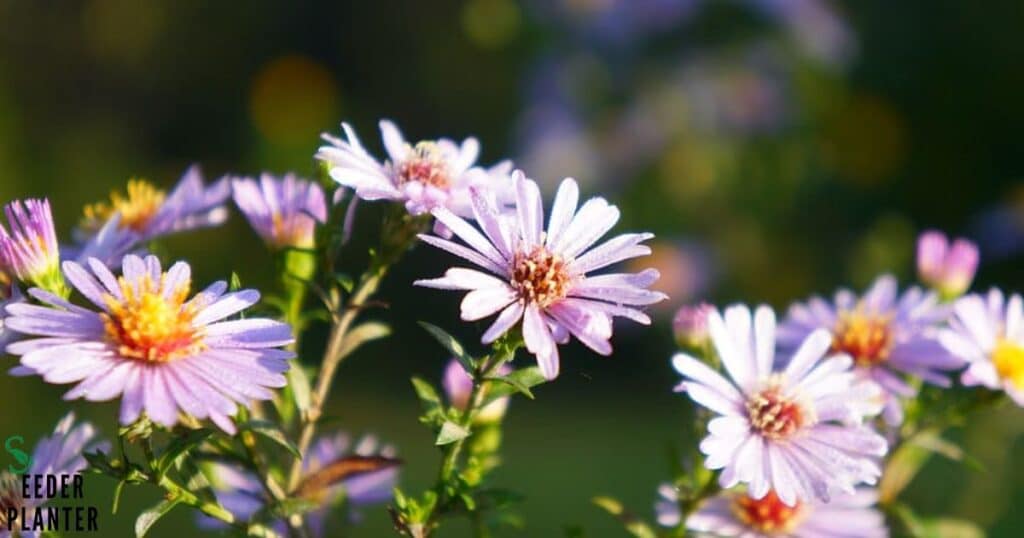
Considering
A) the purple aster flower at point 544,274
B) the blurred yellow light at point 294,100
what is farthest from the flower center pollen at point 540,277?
the blurred yellow light at point 294,100

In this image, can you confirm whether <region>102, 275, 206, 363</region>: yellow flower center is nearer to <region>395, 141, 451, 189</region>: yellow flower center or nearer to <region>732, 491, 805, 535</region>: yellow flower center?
<region>395, 141, 451, 189</region>: yellow flower center

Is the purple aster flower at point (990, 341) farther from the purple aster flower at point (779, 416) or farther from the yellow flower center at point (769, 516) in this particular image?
the yellow flower center at point (769, 516)

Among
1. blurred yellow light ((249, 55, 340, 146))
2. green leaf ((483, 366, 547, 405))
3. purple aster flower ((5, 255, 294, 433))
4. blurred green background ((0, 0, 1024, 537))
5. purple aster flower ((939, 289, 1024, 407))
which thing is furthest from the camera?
blurred yellow light ((249, 55, 340, 146))

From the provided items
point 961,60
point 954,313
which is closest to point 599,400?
point 961,60

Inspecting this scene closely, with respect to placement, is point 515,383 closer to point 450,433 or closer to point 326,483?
point 450,433

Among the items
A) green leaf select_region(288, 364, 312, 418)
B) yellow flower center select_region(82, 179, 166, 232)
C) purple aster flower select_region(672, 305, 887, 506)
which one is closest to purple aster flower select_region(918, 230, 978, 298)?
purple aster flower select_region(672, 305, 887, 506)

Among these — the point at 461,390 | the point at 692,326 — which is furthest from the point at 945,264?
the point at 461,390
